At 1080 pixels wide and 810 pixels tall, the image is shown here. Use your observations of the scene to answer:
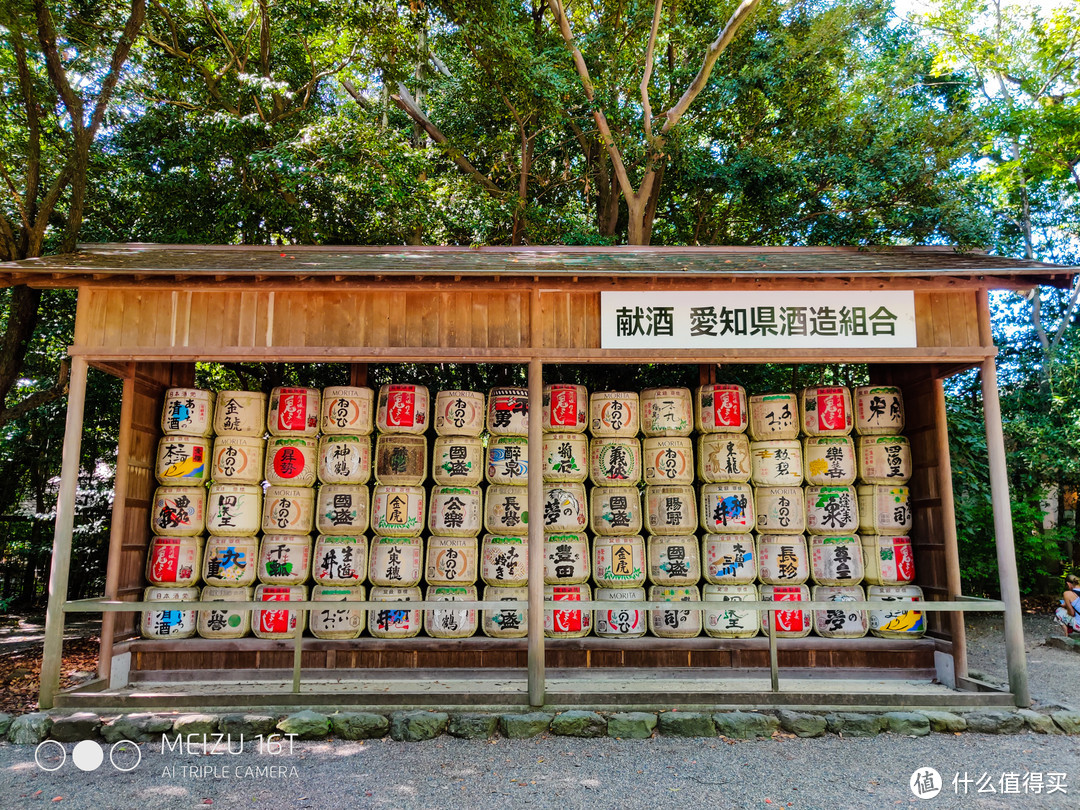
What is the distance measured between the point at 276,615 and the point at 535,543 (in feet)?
8.73

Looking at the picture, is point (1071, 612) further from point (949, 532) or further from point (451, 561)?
point (451, 561)

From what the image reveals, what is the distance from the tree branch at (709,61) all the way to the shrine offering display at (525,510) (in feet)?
22.4

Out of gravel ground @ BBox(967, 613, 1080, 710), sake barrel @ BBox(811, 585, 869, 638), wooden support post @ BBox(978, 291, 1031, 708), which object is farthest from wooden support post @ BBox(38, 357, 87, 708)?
gravel ground @ BBox(967, 613, 1080, 710)

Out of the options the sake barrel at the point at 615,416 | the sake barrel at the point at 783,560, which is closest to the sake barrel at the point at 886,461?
the sake barrel at the point at 783,560

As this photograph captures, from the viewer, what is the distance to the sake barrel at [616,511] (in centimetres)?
632

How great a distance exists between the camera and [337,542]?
6203 millimetres

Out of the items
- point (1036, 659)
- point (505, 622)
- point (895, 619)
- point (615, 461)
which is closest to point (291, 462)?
point (505, 622)

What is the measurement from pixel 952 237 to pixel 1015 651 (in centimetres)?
818

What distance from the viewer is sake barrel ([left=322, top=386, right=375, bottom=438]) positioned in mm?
6336

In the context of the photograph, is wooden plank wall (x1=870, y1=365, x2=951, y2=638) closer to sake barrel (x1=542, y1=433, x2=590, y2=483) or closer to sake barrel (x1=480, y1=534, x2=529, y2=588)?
sake barrel (x1=542, y1=433, x2=590, y2=483)

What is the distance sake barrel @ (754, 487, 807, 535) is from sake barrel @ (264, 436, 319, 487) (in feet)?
14.1

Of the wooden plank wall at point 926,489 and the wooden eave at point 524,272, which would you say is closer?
the wooden eave at point 524,272

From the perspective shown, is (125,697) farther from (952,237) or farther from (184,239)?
(952,237)

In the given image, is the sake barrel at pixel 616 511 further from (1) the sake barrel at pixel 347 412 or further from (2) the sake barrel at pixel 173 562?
(2) the sake barrel at pixel 173 562
